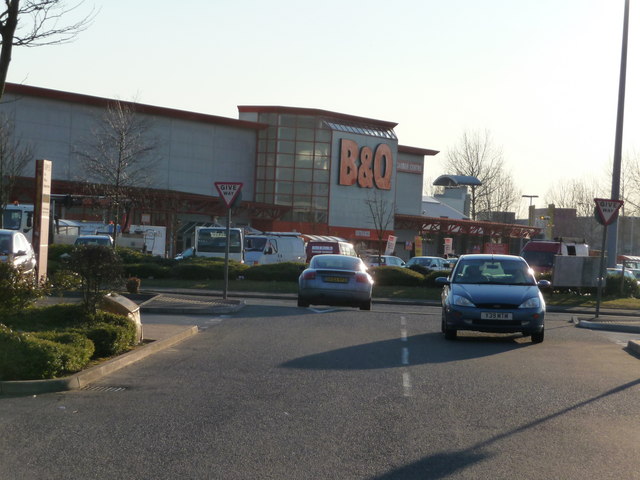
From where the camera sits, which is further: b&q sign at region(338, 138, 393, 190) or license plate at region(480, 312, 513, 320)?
b&q sign at region(338, 138, 393, 190)

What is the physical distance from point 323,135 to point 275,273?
43.3 meters

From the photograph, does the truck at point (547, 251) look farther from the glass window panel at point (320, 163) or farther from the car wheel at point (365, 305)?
the glass window panel at point (320, 163)

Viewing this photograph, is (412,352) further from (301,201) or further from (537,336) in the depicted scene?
(301,201)

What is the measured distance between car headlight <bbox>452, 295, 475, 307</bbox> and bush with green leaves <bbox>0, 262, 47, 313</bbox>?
7.43 metres

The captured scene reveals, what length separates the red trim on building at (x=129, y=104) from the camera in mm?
64750

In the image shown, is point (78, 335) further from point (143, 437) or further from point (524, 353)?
point (524, 353)

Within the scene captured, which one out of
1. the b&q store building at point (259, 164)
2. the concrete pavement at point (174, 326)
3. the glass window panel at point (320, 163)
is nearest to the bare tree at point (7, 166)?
the b&q store building at point (259, 164)

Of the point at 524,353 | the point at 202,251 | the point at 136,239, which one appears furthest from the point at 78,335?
the point at 136,239

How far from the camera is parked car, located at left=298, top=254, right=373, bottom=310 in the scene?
2330 cm

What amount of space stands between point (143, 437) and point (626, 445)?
3888 millimetres

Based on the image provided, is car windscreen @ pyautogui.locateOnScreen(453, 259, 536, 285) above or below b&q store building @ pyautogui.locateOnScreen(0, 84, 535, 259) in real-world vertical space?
below

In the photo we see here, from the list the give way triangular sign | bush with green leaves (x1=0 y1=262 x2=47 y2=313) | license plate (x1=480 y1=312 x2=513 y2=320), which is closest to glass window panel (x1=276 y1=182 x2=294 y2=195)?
the give way triangular sign

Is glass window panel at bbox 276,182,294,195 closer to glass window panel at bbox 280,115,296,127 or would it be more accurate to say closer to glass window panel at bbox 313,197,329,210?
glass window panel at bbox 313,197,329,210

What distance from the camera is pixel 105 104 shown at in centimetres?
6800
